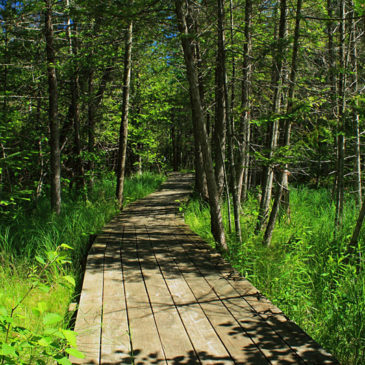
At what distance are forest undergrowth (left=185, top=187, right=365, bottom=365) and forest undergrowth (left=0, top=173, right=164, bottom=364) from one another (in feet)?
8.07

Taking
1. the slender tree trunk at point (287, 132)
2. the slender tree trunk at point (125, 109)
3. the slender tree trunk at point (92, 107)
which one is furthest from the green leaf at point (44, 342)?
the slender tree trunk at point (92, 107)

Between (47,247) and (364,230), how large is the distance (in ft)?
18.8

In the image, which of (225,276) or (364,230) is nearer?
(225,276)

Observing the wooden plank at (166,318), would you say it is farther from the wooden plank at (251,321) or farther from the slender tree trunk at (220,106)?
the slender tree trunk at (220,106)

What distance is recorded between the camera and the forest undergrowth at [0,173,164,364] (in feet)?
6.56

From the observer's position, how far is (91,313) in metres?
3.23

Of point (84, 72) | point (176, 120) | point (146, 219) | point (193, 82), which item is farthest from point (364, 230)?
point (176, 120)

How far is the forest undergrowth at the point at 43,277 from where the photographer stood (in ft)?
6.56

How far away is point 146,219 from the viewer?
26.6ft

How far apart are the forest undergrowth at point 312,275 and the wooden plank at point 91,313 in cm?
210

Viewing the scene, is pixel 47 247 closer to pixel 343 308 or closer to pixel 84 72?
pixel 343 308

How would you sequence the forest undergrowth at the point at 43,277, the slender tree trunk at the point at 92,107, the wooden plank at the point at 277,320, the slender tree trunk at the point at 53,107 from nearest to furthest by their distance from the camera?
the forest undergrowth at the point at 43,277 < the wooden plank at the point at 277,320 < the slender tree trunk at the point at 53,107 < the slender tree trunk at the point at 92,107

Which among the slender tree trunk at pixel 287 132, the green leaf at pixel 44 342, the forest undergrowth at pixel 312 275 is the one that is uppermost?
the slender tree trunk at pixel 287 132

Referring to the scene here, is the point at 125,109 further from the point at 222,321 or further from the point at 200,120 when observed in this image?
the point at 222,321
